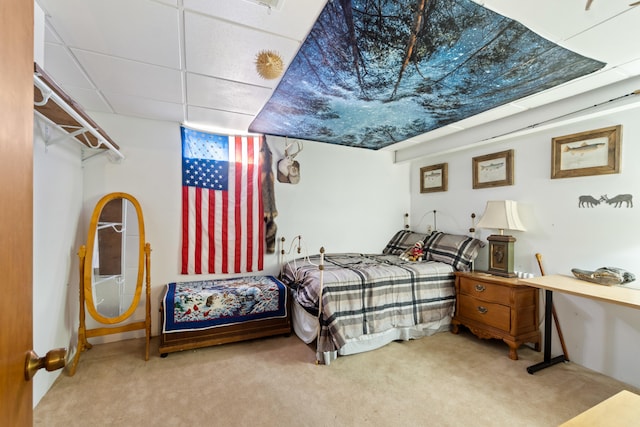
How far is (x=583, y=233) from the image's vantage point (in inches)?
94.3

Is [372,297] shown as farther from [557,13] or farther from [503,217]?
[557,13]

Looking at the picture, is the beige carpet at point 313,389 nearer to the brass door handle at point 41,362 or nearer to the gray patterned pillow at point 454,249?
the gray patterned pillow at point 454,249

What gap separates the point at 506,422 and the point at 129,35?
130 inches

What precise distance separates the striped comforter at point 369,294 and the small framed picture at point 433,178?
1225 millimetres

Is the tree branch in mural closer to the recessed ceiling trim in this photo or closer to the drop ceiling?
the drop ceiling

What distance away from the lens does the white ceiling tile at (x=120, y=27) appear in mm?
1333

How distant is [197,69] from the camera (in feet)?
6.22

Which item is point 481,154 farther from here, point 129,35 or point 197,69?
point 129,35

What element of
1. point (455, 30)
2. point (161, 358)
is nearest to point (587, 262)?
point (455, 30)


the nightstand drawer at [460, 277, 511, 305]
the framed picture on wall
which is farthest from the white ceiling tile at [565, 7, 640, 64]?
the nightstand drawer at [460, 277, 511, 305]

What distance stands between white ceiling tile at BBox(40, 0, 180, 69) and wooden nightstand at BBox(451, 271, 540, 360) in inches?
129

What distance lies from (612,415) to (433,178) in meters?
3.37

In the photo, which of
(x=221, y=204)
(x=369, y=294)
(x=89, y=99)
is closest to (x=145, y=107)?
(x=89, y=99)

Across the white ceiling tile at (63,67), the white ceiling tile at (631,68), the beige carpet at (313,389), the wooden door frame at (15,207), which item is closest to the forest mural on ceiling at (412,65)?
the white ceiling tile at (631,68)
